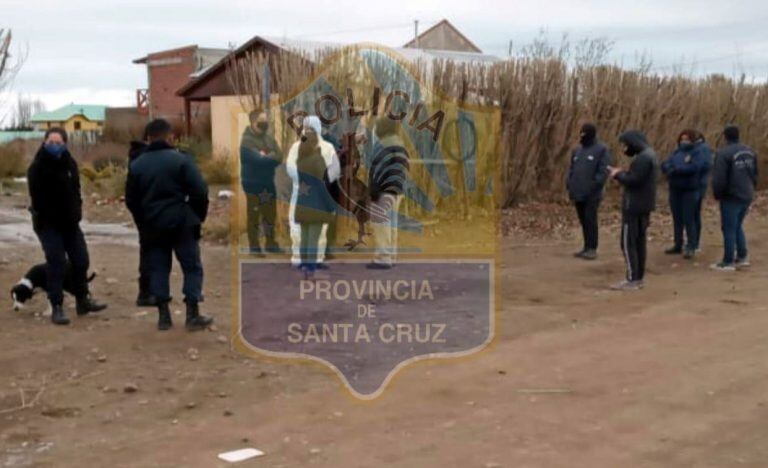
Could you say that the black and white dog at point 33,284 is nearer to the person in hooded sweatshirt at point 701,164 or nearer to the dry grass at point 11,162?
the person in hooded sweatshirt at point 701,164

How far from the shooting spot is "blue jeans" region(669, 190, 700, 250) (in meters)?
12.8

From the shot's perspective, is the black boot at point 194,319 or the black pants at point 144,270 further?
the black pants at point 144,270

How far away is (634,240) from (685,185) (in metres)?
2.70

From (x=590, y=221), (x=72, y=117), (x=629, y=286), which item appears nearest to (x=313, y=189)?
(x=629, y=286)

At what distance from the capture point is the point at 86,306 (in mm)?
9109

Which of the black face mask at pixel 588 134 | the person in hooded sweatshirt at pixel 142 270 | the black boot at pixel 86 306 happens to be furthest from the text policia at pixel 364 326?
the black face mask at pixel 588 134

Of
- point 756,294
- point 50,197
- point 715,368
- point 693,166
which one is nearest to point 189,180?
point 50,197

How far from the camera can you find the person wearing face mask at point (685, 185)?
12.6 metres

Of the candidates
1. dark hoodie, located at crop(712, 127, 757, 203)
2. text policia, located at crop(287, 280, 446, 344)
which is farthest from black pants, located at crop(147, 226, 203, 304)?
dark hoodie, located at crop(712, 127, 757, 203)

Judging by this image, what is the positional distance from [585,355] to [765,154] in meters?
17.8

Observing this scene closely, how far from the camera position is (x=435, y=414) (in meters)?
6.22

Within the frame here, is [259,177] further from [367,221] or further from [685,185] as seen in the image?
[685,185]

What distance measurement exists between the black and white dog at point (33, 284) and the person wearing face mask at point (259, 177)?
3249mm

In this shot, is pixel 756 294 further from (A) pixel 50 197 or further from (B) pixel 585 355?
(A) pixel 50 197
